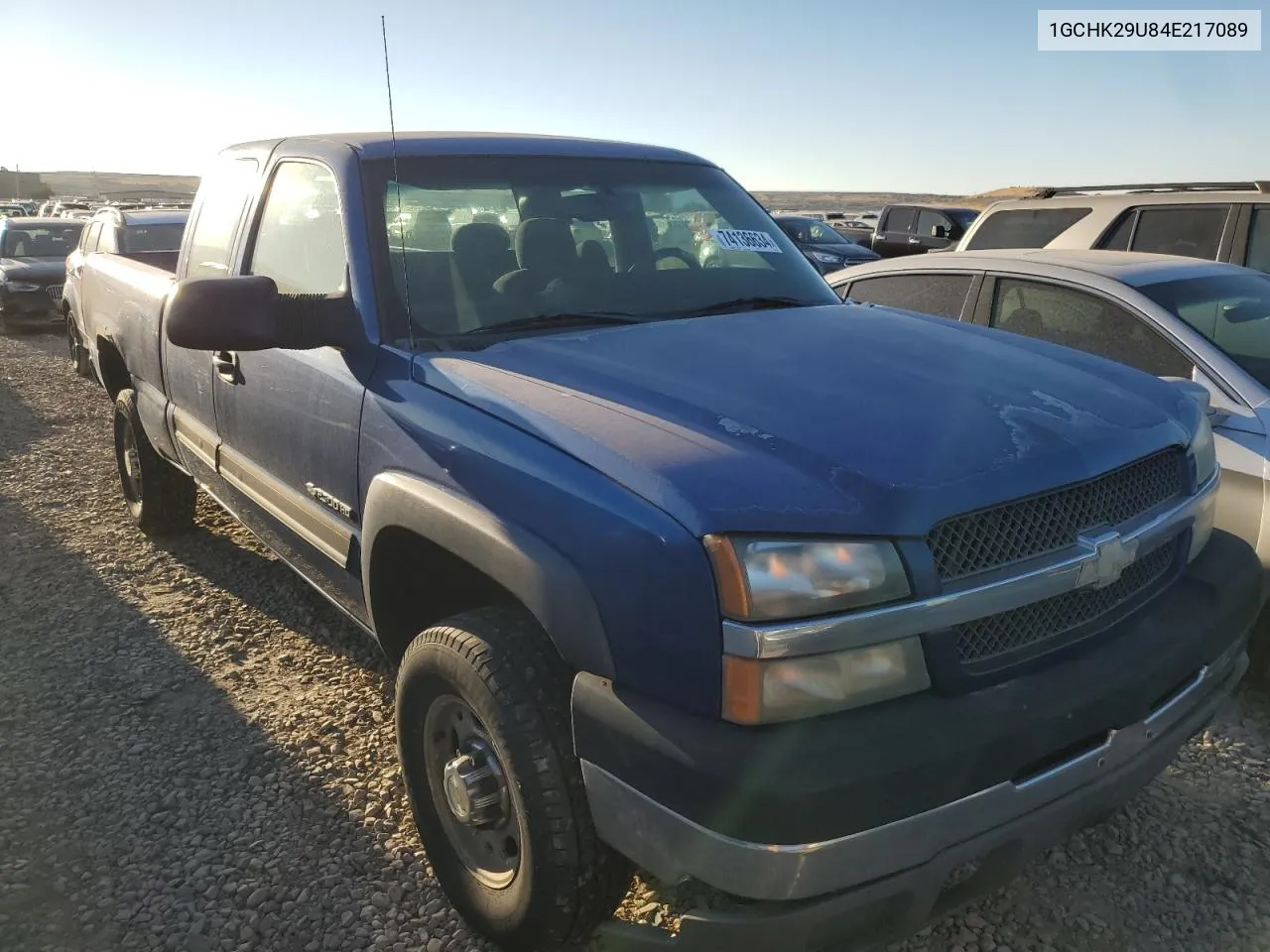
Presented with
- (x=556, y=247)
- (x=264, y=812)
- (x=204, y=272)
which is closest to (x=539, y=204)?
(x=556, y=247)

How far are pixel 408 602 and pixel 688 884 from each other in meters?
1.04

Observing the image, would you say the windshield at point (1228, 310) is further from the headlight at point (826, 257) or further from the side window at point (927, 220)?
the headlight at point (826, 257)

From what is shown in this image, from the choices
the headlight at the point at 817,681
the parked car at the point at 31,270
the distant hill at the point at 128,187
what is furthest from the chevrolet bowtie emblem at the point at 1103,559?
the distant hill at the point at 128,187

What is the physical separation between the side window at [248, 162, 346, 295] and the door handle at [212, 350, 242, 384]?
31 centimetres

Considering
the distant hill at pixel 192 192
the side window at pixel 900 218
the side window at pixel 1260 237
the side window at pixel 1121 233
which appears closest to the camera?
the side window at pixel 1260 237

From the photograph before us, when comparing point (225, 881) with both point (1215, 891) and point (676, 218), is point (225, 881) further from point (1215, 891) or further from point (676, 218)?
point (1215, 891)

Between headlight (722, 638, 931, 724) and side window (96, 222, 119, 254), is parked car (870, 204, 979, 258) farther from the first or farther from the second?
headlight (722, 638, 931, 724)

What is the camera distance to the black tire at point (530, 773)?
2.00 meters

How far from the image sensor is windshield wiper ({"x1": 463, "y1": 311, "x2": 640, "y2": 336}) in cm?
273

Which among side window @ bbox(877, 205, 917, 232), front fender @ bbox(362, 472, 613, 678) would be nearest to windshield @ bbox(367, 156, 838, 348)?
front fender @ bbox(362, 472, 613, 678)

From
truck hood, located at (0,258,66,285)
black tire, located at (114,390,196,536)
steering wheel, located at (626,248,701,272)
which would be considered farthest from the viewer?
truck hood, located at (0,258,66,285)

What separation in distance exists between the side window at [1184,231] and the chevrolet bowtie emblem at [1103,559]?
4.71 meters

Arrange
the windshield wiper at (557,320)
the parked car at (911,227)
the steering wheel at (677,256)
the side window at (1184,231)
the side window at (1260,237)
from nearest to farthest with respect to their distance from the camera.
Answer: the windshield wiper at (557,320) → the steering wheel at (677,256) → the side window at (1260,237) → the side window at (1184,231) → the parked car at (911,227)

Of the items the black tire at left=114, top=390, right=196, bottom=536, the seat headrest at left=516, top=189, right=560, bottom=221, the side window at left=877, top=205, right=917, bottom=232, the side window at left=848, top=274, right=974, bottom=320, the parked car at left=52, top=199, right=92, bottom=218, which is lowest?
the black tire at left=114, top=390, right=196, bottom=536
